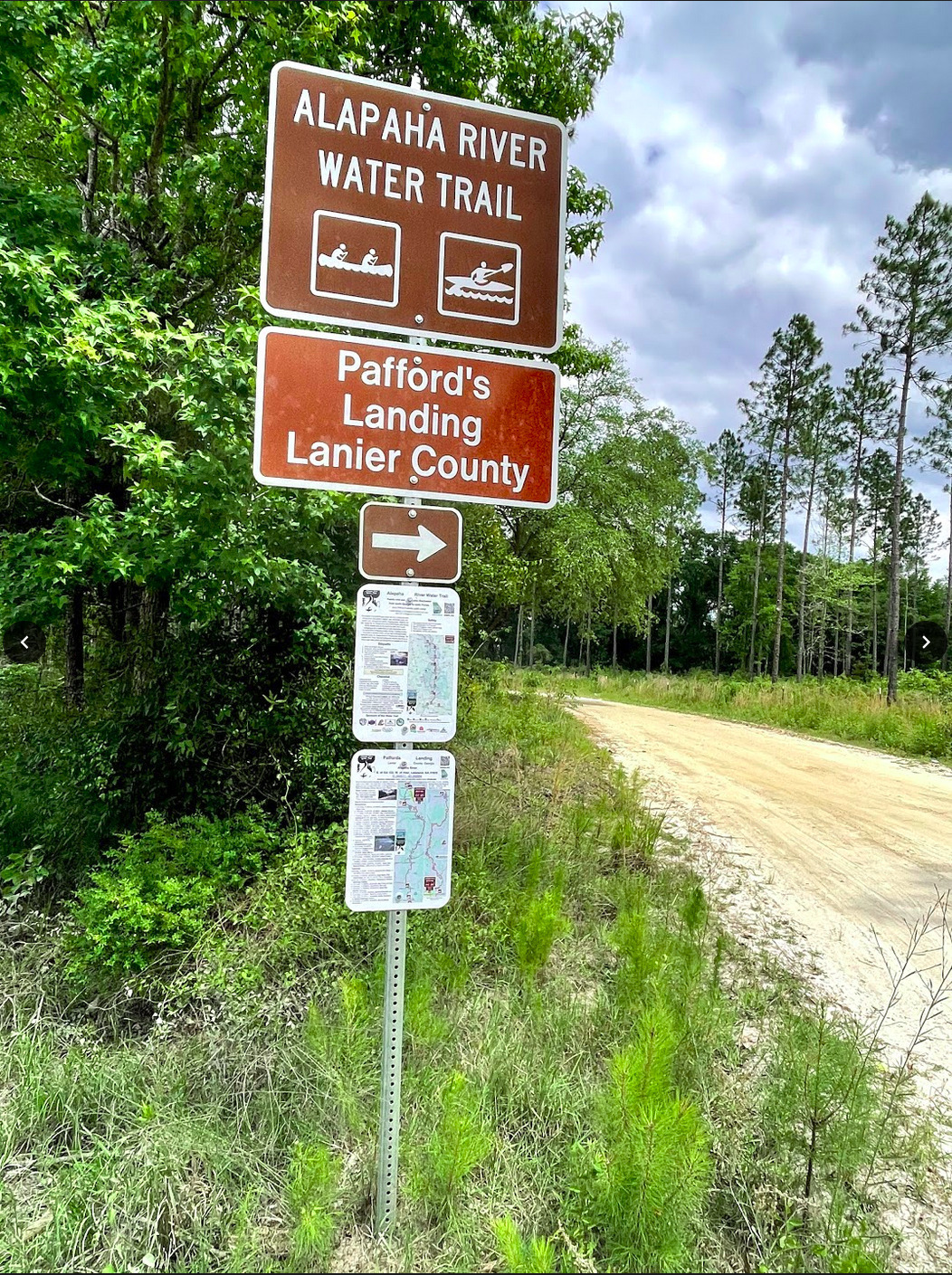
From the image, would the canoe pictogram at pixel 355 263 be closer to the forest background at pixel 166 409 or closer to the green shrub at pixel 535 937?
the forest background at pixel 166 409

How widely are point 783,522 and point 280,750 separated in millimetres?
26624

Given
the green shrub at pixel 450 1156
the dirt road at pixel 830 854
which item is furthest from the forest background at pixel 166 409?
the dirt road at pixel 830 854

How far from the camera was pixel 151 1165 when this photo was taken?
2.15 metres

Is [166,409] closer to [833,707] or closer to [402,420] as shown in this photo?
[402,420]

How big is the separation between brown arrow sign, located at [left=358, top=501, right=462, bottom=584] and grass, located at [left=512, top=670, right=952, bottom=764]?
35.8ft

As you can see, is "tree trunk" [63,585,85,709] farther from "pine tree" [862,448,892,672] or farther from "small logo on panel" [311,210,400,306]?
"pine tree" [862,448,892,672]

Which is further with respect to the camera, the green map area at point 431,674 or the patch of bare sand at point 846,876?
the patch of bare sand at point 846,876

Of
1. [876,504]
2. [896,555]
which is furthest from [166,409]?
[876,504]

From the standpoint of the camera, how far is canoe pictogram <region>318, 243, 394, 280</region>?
2010mm

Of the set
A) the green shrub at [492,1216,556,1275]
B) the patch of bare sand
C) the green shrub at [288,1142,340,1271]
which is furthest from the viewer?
the patch of bare sand

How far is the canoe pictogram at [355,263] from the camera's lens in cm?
201

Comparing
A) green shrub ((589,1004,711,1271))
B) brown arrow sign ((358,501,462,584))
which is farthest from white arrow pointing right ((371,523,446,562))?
green shrub ((589,1004,711,1271))

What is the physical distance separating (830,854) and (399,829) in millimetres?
4765

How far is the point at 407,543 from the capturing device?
2.04 metres
